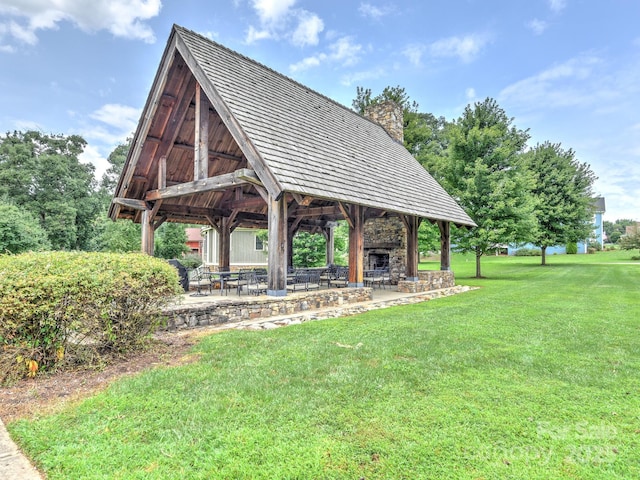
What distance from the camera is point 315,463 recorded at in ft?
7.57

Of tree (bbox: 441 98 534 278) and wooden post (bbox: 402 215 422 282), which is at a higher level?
tree (bbox: 441 98 534 278)

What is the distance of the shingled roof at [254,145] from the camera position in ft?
24.7

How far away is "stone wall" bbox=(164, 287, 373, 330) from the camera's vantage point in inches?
251

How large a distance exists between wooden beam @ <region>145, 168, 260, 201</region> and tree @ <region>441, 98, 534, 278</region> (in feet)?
43.7

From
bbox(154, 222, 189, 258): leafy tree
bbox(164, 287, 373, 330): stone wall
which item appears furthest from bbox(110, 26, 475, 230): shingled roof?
bbox(154, 222, 189, 258): leafy tree

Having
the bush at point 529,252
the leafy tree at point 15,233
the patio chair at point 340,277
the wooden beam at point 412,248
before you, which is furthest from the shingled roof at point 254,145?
the bush at point 529,252

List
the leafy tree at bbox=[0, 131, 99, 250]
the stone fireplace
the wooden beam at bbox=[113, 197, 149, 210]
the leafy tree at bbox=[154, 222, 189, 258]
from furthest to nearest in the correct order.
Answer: the leafy tree at bbox=[0, 131, 99, 250] → the leafy tree at bbox=[154, 222, 189, 258] → the stone fireplace → the wooden beam at bbox=[113, 197, 149, 210]

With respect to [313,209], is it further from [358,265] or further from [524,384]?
[524,384]

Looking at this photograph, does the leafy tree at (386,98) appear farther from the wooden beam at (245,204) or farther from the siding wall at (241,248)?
the wooden beam at (245,204)

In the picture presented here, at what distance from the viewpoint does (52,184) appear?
25.7 meters

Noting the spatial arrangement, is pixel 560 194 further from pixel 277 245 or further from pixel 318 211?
pixel 277 245

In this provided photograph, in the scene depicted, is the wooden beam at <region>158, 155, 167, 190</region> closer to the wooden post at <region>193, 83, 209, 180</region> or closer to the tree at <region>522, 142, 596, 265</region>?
the wooden post at <region>193, 83, 209, 180</region>

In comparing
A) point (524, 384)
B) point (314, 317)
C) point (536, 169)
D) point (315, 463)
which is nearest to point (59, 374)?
point (315, 463)

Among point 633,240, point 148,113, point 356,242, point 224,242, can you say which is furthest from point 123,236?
point 633,240
